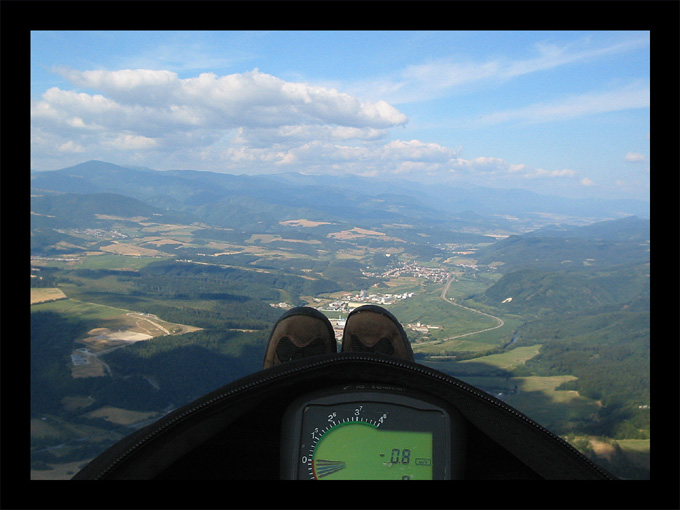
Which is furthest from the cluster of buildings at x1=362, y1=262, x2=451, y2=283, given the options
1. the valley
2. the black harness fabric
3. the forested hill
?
the black harness fabric

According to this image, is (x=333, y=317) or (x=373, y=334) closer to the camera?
(x=373, y=334)

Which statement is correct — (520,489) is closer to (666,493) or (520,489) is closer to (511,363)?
(666,493)

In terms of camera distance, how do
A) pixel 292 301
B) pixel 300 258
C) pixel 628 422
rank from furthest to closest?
pixel 300 258, pixel 292 301, pixel 628 422

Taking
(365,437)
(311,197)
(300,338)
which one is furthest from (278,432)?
(311,197)

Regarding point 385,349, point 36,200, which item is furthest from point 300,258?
Result: point 36,200

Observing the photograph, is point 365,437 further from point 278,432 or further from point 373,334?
point 373,334

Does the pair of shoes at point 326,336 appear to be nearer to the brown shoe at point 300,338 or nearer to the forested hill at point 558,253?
the brown shoe at point 300,338

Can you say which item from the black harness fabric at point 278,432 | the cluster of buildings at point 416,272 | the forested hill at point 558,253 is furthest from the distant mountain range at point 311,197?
the black harness fabric at point 278,432
